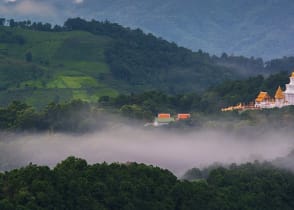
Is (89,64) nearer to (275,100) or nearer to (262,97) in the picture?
(262,97)

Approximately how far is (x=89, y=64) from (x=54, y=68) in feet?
18.4

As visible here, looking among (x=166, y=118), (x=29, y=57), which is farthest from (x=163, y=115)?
(x=29, y=57)

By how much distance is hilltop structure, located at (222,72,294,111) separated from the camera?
99.0 meters

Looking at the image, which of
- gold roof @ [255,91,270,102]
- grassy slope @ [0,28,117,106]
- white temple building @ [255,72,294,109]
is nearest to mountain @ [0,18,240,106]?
grassy slope @ [0,28,117,106]

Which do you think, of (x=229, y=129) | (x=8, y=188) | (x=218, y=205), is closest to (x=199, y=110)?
(x=229, y=129)

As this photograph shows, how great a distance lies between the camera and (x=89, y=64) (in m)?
143

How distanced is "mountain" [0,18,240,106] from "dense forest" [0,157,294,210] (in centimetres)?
4774

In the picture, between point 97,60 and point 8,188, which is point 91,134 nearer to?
point 8,188

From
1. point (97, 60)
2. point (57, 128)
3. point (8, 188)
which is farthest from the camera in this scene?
point (97, 60)

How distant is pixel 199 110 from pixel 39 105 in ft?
57.4

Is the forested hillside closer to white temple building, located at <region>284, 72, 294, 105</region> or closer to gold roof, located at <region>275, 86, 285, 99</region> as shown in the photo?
gold roof, located at <region>275, 86, 285, 99</region>

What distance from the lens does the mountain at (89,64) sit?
424ft

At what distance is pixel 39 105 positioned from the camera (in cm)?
12062

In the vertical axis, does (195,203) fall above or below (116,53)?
below
